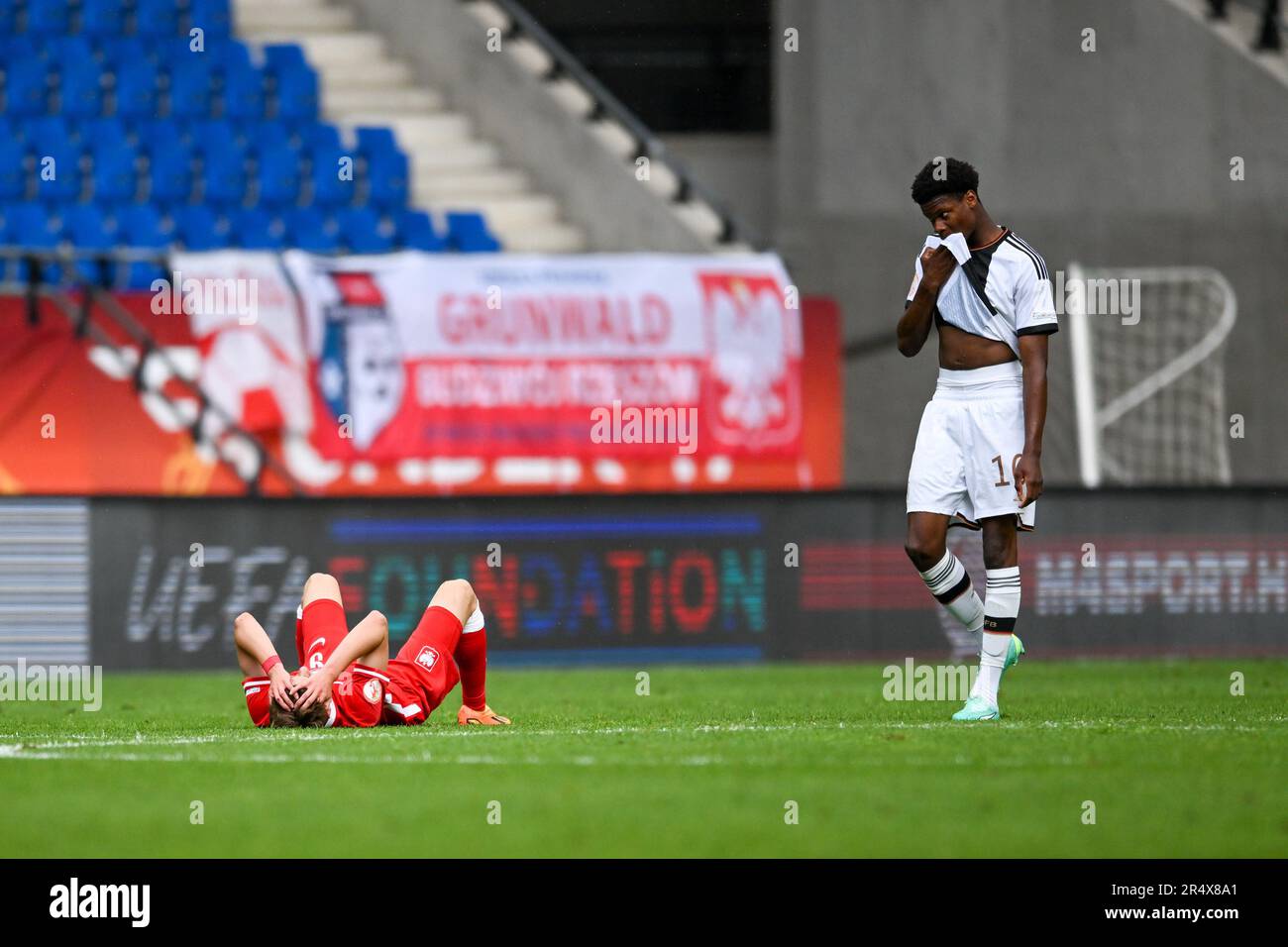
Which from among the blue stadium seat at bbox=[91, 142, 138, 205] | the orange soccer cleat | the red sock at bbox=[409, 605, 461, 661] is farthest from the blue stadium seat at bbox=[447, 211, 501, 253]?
the red sock at bbox=[409, 605, 461, 661]

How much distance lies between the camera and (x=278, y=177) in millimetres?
19203

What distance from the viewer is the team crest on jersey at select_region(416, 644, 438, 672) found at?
8086mm

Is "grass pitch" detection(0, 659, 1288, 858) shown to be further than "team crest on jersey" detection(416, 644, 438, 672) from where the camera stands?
No

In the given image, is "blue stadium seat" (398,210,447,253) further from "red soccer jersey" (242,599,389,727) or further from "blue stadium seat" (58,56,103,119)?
"red soccer jersey" (242,599,389,727)

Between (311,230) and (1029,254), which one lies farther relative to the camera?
(311,230)

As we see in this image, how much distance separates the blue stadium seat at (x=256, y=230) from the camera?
18641mm

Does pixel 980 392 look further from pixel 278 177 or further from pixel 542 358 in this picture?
pixel 278 177

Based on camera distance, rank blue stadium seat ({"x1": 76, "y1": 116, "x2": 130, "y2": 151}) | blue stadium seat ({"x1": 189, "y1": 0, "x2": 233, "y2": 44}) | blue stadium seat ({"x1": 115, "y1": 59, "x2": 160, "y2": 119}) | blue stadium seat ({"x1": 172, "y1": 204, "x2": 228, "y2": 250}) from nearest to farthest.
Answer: blue stadium seat ({"x1": 172, "y1": 204, "x2": 228, "y2": 250}), blue stadium seat ({"x1": 76, "y1": 116, "x2": 130, "y2": 151}), blue stadium seat ({"x1": 115, "y1": 59, "x2": 160, "y2": 119}), blue stadium seat ({"x1": 189, "y1": 0, "x2": 233, "y2": 44})

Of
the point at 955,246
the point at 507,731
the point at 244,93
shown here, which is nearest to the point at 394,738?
the point at 507,731

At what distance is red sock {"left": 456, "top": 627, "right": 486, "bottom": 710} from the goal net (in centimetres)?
1068

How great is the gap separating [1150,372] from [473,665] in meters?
11.7

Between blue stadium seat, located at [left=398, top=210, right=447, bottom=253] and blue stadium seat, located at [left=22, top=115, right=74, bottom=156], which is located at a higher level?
blue stadium seat, located at [left=22, top=115, right=74, bottom=156]

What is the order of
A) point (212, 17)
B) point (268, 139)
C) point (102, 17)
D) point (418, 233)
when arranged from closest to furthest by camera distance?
point (418, 233), point (268, 139), point (102, 17), point (212, 17)

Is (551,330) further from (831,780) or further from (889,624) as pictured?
(831,780)
